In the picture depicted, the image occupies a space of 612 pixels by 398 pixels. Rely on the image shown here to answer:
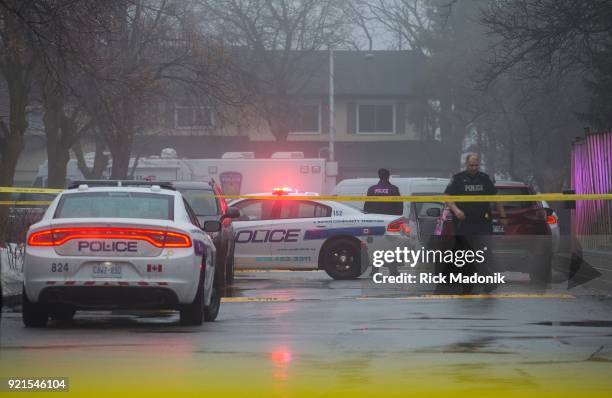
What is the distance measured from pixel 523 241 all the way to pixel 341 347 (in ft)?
28.3

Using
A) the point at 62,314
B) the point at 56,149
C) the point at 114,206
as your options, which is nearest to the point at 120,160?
the point at 56,149

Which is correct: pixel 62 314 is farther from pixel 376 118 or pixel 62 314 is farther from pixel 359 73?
pixel 359 73

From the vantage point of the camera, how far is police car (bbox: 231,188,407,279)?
906 inches

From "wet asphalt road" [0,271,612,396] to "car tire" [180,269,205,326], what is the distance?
136mm

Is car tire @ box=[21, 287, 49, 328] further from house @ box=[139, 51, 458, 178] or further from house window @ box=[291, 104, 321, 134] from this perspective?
house window @ box=[291, 104, 321, 134]

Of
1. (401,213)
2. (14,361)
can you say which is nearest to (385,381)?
(14,361)

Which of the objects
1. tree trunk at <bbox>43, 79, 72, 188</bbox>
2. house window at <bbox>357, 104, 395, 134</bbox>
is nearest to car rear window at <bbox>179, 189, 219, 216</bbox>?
tree trunk at <bbox>43, 79, 72, 188</bbox>

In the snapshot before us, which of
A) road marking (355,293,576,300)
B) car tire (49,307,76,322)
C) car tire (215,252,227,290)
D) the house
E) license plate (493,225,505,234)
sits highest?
the house

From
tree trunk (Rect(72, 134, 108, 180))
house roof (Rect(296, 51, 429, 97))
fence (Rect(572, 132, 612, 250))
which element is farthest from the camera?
house roof (Rect(296, 51, 429, 97))

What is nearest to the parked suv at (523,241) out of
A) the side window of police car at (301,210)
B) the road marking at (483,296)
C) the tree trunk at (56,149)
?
the road marking at (483,296)

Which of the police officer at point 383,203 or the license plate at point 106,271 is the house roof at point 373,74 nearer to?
the police officer at point 383,203

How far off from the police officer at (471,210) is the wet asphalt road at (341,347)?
81 cm

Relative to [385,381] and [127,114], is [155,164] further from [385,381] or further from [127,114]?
[385,381]

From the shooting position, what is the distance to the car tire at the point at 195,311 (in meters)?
13.7
